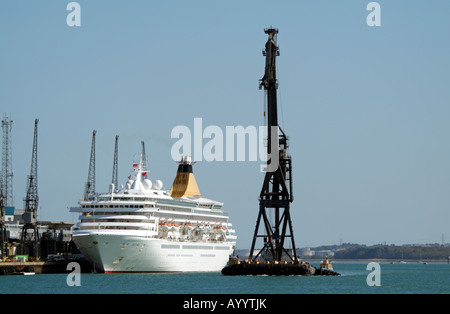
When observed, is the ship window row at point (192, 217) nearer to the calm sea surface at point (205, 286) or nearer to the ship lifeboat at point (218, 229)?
the ship lifeboat at point (218, 229)

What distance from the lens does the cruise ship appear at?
3981 inches

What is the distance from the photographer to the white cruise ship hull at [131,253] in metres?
100

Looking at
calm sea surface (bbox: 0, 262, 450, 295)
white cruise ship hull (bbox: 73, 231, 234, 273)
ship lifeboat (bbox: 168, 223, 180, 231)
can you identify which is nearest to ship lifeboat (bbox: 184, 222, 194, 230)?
ship lifeboat (bbox: 168, 223, 180, 231)

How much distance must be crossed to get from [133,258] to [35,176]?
3152cm

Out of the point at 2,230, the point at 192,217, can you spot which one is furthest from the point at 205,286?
the point at 2,230

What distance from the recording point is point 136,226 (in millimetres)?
103750

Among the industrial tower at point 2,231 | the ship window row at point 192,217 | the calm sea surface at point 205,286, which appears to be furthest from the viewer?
the industrial tower at point 2,231

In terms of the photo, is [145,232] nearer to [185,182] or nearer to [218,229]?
[218,229]

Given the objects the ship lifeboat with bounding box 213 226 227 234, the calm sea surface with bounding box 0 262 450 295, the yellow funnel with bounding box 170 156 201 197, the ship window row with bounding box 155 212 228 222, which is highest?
the yellow funnel with bounding box 170 156 201 197

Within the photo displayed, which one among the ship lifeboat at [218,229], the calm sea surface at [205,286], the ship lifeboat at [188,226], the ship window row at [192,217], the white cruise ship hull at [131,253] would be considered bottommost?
the calm sea surface at [205,286]

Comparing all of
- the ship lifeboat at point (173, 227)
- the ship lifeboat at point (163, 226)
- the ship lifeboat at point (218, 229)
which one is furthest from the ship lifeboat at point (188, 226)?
the ship lifeboat at point (218, 229)

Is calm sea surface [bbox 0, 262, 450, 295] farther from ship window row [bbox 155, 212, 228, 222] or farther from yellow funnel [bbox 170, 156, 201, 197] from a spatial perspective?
yellow funnel [bbox 170, 156, 201, 197]

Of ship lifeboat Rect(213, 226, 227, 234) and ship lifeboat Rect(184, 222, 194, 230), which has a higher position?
ship lifeboat Rect(184, 222, 194, 230)
